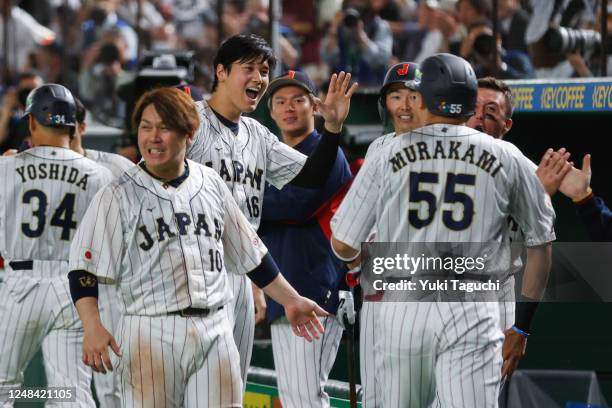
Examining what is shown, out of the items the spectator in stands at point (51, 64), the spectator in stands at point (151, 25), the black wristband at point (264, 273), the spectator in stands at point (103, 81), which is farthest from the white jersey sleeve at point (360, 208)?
the spectator in stands at point (151, 25)

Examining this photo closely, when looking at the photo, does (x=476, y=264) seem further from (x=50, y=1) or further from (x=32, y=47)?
(x=50, y=1)

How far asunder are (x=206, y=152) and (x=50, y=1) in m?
11.5

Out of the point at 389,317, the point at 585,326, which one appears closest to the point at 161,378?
the point at 389,317

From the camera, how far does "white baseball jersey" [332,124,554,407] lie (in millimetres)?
4785

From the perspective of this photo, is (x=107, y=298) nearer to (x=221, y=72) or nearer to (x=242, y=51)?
(x=221, y=72)

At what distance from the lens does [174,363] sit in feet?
15.7

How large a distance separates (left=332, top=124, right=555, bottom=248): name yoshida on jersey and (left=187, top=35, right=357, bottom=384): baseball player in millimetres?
992

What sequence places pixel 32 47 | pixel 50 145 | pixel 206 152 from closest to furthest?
pixel 206 152
pixel 50 145
pixel 32 47

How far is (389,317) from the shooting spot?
4906mm

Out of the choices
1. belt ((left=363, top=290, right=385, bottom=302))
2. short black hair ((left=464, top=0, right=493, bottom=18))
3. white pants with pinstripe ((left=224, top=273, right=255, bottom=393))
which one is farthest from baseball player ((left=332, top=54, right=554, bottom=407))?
short black hair ((left=464, top=0, right=493, bottom=18))

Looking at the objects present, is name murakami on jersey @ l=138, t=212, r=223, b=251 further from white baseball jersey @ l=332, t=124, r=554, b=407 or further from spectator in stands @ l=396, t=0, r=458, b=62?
spectator in stands @ l=396, t=0, r=458, b=62

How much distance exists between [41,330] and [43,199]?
72cm

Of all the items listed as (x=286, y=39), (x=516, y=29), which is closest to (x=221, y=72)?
(x=516, y=29)

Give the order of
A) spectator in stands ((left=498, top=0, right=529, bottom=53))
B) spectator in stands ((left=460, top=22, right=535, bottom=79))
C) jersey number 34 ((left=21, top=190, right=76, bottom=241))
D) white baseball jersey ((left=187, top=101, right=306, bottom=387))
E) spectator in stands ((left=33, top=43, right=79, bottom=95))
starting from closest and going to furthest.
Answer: white baseball jersey ((left=187, top=101, right=306, bottom=387)), jersey number 34 ((left=21, top=190, right=76, bottom=241)), spectator in stands ((left=460, top=22, right=535, bottom=79)), spectator in stands ((left=498, top=0, right=529, bottom=53)), spectator in stands ((left=33, top=43, right=79, bottom=95))
